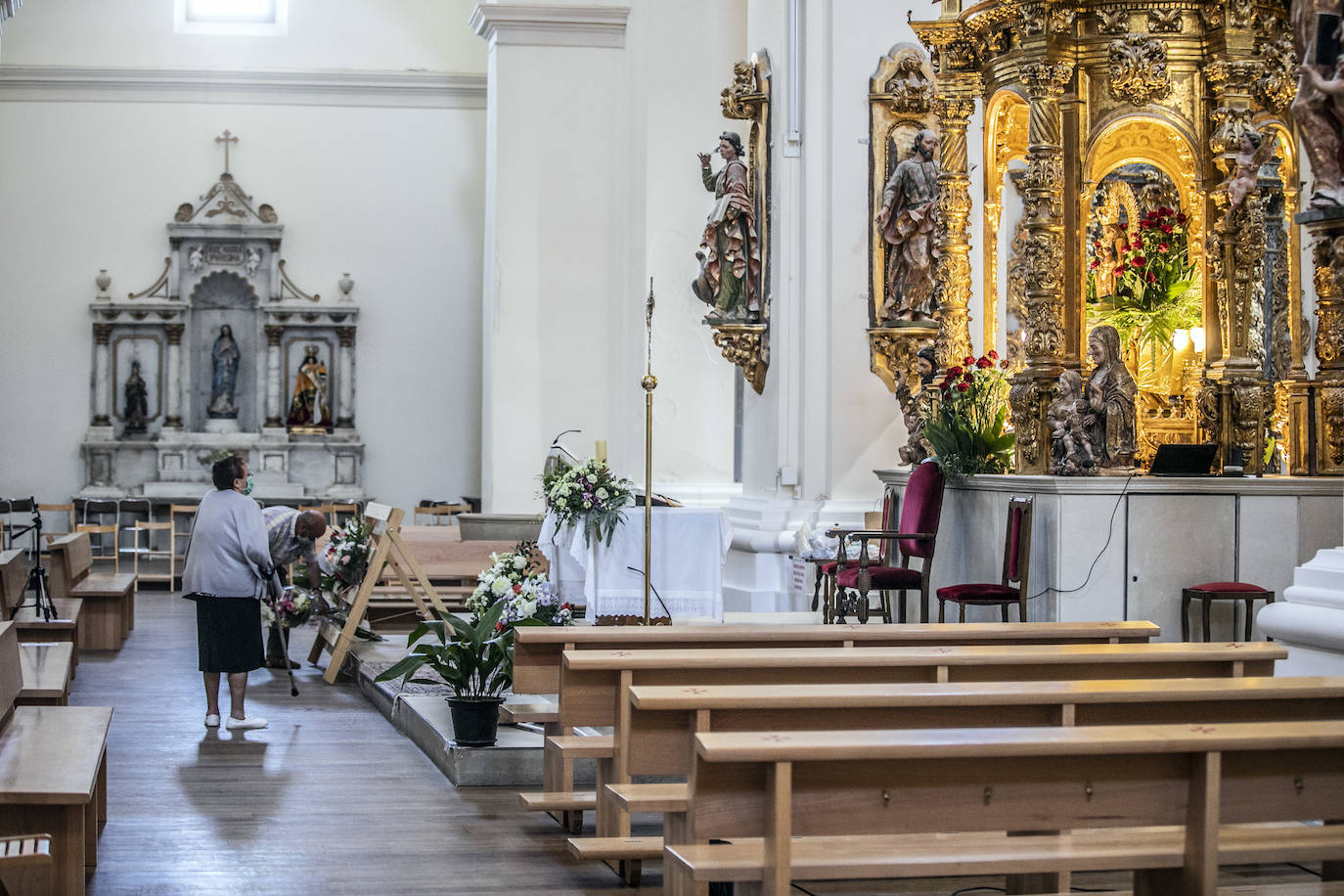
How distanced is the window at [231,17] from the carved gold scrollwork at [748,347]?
9.91 metres

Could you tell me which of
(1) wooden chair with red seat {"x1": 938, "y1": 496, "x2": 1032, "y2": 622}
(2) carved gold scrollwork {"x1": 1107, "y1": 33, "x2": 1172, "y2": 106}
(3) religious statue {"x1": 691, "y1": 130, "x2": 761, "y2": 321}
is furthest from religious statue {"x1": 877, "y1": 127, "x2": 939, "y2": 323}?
(1) wooden chair with red seat {"x1": 938, "y1": 496, "x2": 1032, "y2": 622}

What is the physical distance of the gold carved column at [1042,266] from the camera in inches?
323

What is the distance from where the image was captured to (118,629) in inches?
460

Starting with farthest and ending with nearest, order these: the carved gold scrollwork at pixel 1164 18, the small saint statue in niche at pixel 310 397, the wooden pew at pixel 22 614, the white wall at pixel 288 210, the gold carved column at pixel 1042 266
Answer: the small saint statue in niche at pixel 310 397
the white wall at pixel 288 210
the wooden pew at pixel 22 614
the carved gold scrollwork at pixel 1164 18
the gold carved column at pixel 1042 266

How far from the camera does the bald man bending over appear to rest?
386 inches

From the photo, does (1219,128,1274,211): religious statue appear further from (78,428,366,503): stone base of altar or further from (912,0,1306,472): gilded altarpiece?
(78,428,366,503): stone base of altar

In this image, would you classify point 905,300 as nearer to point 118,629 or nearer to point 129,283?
point 118,629

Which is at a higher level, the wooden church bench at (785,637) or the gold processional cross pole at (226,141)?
the gold processional cross pole at (226,141)

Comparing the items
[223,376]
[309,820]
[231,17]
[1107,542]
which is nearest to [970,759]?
[309,820]

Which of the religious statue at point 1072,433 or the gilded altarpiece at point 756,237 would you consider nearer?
the religious statue at point 1072,433

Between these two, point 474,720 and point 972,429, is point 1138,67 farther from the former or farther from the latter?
point 474,720

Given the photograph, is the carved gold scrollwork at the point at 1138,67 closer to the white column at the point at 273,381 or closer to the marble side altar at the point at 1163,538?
the marble side altar at the point at 1163,538

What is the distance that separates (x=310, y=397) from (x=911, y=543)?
11.6 metres

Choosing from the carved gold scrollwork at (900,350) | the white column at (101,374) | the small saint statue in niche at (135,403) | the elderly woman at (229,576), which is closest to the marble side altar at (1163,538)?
the carved gold scrollwork at (900,350)
